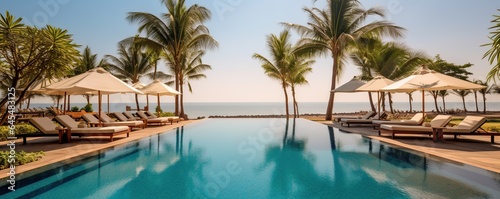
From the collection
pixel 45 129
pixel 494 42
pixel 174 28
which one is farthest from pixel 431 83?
pixel 174 28

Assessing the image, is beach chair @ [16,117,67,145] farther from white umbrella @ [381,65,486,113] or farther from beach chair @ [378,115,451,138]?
white umbrella @ [381,65,486,113]

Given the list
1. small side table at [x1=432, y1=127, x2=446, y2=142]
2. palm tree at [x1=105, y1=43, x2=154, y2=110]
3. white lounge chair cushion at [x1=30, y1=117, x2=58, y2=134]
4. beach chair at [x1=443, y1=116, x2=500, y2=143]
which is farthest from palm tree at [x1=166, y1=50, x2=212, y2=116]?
beach chair at [x1=443, y1=116, x2=500, y2=143]

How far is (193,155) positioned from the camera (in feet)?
24.3

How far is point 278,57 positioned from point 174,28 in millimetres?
8746

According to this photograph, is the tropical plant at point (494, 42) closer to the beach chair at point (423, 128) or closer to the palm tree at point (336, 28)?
the beach chair at point (423, 128)

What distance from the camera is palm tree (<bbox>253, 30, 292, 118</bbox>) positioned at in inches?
912

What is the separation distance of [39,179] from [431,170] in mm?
6958

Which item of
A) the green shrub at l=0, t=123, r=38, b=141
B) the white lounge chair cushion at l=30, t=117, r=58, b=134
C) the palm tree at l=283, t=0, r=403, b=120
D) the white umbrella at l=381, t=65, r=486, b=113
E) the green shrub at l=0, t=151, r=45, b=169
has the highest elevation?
the palm tree at l=283, t=0, r=403, b=120

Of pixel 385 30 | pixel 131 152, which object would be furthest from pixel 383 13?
pixel 131 152

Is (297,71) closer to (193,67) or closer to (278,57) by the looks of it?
(278,57)

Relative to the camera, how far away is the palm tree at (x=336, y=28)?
1662cm

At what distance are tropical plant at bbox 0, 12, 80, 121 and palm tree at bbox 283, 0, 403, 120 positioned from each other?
1355cm

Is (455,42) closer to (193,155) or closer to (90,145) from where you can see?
(193,155)

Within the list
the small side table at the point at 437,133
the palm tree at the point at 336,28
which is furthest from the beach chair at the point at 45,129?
the palm tree at the point at 336,28
